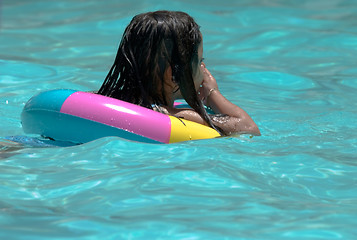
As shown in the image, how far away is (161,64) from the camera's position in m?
3.99

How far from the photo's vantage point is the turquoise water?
2783mm

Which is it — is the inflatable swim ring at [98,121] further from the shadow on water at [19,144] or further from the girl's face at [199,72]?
the girl's face at [199,72]

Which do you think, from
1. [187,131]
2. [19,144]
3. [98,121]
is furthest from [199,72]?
[19,144]

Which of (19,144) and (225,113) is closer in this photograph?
(19,144)

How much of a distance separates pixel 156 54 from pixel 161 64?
7cm

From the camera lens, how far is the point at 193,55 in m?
4.09

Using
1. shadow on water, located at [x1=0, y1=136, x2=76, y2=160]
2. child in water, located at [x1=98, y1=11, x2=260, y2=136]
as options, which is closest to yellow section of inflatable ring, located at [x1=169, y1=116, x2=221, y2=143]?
child in water, located at [x1=98, y1=11, x2=260, y2=136]

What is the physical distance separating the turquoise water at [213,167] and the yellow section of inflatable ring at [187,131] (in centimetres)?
6

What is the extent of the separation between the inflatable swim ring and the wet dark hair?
0.18 meters

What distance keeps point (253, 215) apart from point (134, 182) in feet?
2.24

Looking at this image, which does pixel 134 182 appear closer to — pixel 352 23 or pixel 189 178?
pixel 189 178

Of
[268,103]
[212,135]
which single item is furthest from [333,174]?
[268,103]

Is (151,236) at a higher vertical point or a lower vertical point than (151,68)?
lower

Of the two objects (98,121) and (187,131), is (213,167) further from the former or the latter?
(98,121)
